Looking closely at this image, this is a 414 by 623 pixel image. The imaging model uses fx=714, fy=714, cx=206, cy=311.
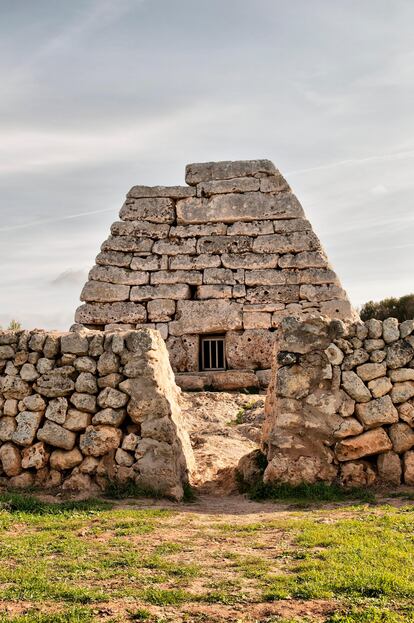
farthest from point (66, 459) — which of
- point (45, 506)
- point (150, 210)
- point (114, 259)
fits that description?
point (150, 210)

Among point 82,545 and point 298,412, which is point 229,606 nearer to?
point 82,545

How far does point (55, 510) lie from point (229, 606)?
3.32 m

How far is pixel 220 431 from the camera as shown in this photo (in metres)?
11.5

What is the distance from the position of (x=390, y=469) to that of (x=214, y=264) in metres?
7.90

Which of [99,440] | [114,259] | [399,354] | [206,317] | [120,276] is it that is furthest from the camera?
[114,259]

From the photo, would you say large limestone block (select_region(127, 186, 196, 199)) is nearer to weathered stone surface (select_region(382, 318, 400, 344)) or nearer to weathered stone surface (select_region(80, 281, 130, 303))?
weathered stone surface (select_region(80, 281, 130, 303))

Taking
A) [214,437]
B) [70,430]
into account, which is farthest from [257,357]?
[70,430]

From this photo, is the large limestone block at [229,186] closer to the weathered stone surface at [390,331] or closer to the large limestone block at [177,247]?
the large limestone block at [177,247]

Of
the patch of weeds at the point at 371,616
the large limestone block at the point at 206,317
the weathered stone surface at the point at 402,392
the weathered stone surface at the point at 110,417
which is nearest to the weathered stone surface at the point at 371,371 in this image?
the weathered stone surface at the point at 402,392

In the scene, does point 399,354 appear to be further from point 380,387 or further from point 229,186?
point 229,186

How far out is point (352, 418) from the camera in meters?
8.77

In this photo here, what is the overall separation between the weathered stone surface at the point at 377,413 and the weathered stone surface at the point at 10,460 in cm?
422

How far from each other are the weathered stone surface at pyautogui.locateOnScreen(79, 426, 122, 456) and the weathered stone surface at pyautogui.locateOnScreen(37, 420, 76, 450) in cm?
13

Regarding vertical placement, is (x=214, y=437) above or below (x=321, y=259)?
below
